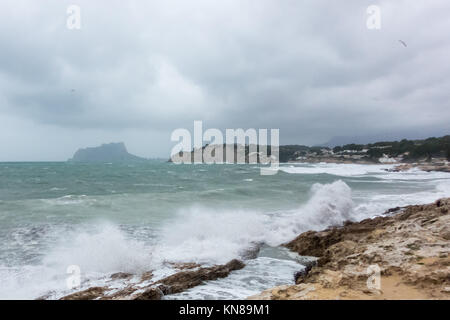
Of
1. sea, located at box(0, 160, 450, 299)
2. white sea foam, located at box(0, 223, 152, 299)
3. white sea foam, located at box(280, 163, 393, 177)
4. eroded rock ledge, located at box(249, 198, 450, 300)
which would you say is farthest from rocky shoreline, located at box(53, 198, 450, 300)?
white sea foam, located at box(280, 163, 393, 177)

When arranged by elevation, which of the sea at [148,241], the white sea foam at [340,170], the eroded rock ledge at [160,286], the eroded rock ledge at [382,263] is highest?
the eroded rock ledge at [382,263]

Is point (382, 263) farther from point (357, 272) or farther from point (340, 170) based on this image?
point (340, 170)

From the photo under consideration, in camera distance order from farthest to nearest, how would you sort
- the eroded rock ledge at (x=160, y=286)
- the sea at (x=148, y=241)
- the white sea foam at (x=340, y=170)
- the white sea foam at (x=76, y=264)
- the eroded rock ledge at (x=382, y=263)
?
1. the white sea foam at (x=340, y=170)
2. the sea at (x=148, y=241)
3. the white sea foam at (x=76, y=264)
4. the eroded rock ledge at (x=160, y=286)
5. the eroded rock ledge at (x=382, y=263)

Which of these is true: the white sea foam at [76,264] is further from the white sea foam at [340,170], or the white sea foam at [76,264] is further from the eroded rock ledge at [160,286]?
the white sea foam at [340,170]

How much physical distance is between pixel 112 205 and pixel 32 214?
14.5 ft

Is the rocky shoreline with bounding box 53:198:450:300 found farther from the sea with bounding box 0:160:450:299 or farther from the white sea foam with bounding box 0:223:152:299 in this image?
the white sea foam with bounding box 0:223:152:299

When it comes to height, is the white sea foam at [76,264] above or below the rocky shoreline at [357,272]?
below

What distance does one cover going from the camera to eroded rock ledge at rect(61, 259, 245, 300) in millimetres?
5312

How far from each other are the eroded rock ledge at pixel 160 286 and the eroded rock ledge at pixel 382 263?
1840 millimetres

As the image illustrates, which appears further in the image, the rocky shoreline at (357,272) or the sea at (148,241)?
the sea at (148,241)

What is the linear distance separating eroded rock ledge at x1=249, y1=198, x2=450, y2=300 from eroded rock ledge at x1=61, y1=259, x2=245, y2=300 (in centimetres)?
184

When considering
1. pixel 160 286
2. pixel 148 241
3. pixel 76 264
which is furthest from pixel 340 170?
pixel 160 286

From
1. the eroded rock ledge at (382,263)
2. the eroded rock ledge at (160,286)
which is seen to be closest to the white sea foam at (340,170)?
the eroded rock ledge at (382,263)

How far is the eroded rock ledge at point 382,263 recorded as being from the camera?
4.63 meters
